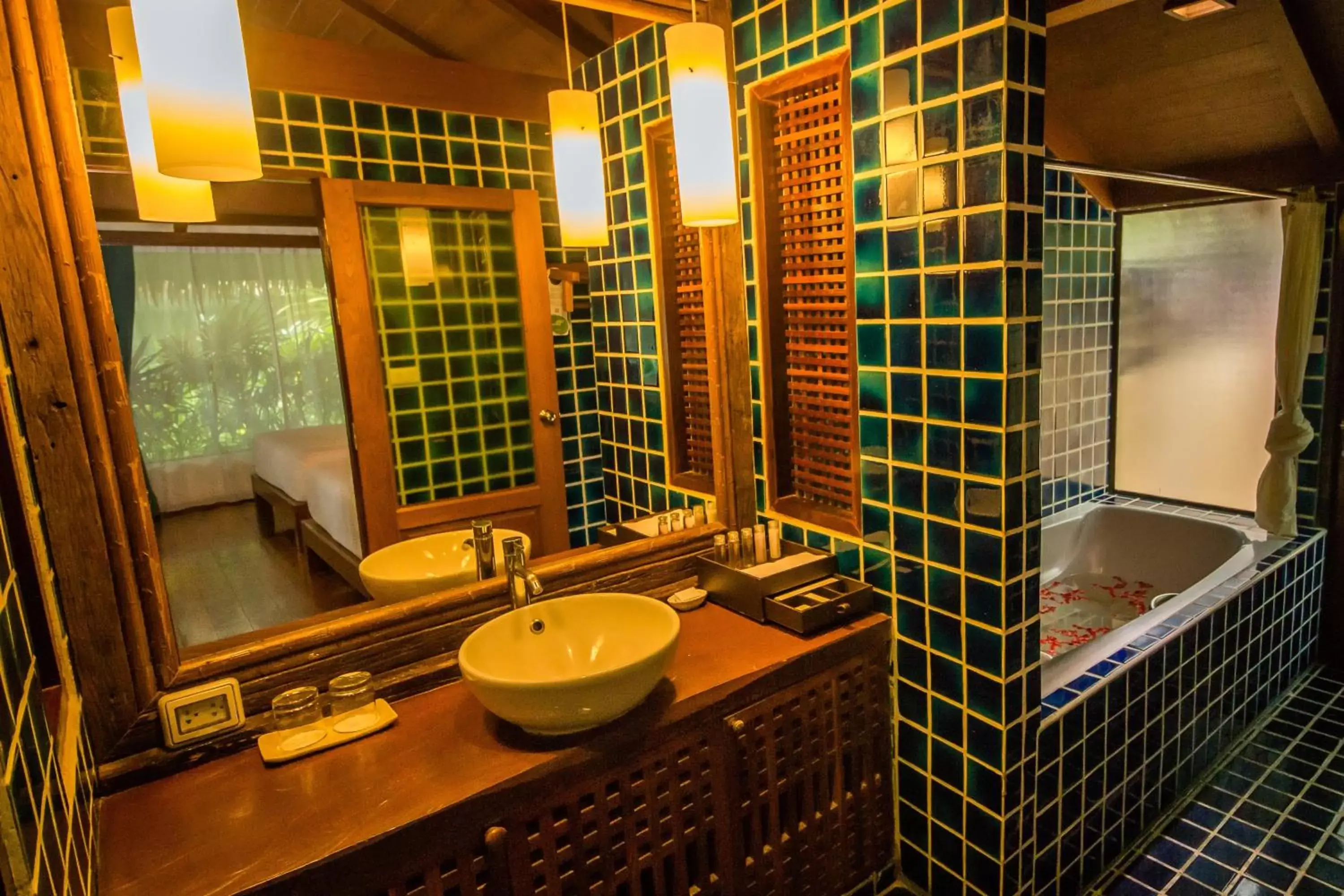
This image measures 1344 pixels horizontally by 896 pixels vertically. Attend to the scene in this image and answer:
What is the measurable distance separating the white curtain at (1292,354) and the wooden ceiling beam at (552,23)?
8.16ft

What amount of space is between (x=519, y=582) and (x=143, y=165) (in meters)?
1.02

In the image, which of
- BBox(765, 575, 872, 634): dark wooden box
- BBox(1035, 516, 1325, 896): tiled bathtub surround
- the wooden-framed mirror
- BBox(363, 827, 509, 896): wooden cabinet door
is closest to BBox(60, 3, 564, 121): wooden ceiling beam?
the wooden-framed mirror

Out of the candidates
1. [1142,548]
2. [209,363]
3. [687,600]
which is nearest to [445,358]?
[209,363]

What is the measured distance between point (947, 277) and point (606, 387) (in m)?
0.89

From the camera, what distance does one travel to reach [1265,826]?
2.04 m

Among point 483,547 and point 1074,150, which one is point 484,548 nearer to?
point 483,547

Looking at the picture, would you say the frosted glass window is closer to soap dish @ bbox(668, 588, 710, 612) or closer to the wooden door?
soap dish @ bbox(668, 588, 710, 612)

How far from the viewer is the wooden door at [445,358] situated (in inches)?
59.5

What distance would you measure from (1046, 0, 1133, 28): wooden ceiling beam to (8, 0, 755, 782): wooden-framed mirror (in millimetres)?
1157

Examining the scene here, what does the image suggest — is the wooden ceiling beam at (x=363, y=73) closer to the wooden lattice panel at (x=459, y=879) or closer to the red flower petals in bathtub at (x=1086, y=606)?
the wooden lattice panel at (x=459, y=879)

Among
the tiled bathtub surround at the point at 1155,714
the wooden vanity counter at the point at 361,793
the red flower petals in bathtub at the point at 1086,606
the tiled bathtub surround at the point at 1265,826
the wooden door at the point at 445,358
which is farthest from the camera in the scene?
the red flower petals in bathtub at the point at 1086,606

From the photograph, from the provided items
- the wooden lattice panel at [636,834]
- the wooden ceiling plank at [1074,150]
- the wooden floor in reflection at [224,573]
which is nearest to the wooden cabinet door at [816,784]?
the wooden lattice panel at [636,834]

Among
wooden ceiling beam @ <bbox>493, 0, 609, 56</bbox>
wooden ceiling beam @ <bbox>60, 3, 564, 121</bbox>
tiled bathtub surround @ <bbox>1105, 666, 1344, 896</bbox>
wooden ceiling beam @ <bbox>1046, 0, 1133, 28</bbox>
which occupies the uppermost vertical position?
wooden ceiling beam @ <bbox>1046, 0, 1133, 28</bbox>

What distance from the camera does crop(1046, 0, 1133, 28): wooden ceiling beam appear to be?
1986 millimetres
